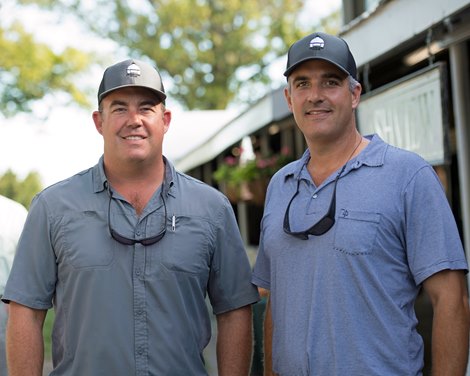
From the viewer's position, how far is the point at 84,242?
2869mm

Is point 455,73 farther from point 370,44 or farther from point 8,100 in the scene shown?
point 8,100

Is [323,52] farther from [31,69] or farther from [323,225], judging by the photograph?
[31,69]

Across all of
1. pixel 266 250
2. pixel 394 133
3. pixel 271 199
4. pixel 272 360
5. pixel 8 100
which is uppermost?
pixel 8 100

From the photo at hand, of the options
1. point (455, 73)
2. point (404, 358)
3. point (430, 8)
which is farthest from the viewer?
point (455, 73)

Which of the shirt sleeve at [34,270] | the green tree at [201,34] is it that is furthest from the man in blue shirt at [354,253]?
the green tree at [201,34]

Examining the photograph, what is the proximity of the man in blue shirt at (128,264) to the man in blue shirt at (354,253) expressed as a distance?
308 millimetres

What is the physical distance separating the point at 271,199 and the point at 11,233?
1712 millimetres

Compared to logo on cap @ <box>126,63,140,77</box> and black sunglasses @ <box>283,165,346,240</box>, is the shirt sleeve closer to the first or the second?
logo on cap @ <box>126,63,140,77</box>

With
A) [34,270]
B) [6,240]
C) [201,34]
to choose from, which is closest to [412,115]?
[6,240]

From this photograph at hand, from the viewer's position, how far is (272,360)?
289 cm

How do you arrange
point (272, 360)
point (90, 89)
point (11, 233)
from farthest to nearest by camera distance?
point (90, 89), point (11, 233), point (272, 360)

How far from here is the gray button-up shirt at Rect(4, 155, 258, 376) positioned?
2809mm

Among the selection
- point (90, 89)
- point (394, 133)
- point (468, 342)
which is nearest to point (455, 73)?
point (394, 133)

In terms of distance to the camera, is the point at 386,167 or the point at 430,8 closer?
the point at 386,167
